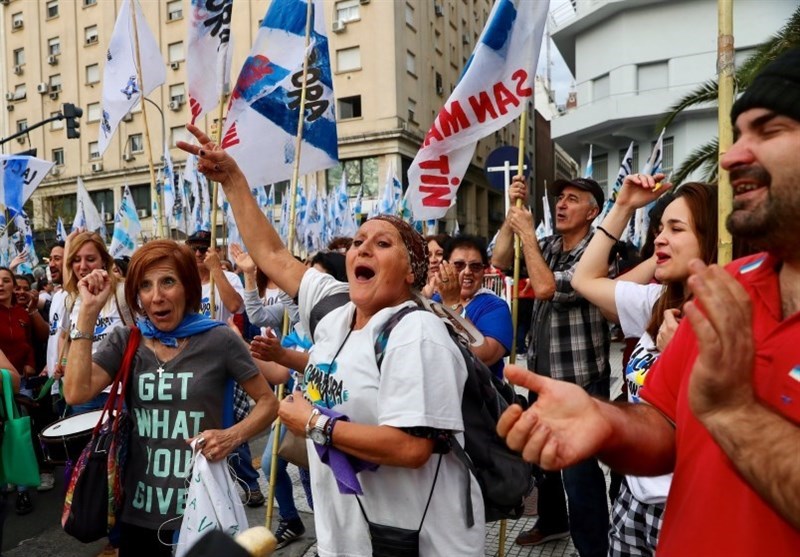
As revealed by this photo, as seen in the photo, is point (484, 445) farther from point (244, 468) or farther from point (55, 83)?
point (55, 83)

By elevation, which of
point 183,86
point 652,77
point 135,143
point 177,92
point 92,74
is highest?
point 92,74

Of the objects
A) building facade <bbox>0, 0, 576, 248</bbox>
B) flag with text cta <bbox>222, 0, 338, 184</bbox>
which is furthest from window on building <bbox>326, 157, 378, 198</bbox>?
flag with text cta <bbox>222, 0, 338, 184</bbox>

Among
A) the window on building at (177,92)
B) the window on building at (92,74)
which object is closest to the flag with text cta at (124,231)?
the window on building at (177,92)

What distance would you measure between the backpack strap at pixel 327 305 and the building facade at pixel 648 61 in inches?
825

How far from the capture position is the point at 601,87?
23.5 meters

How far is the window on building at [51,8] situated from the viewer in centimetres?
3741

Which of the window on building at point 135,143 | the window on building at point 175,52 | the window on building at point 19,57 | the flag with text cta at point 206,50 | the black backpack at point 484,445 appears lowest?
the black backpack at point 484,445

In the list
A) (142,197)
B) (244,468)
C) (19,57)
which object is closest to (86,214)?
(244,468)

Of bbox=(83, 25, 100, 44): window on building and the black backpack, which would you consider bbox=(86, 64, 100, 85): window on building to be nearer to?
bbox=(83, 25, 100, 44): window on building

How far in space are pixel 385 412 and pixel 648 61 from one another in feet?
78.0

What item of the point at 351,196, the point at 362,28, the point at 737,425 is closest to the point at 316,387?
the point at 737,425

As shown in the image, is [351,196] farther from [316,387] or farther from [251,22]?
[316,387]

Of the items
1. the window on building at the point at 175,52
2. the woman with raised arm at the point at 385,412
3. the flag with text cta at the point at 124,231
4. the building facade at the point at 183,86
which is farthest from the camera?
the window on building at the point at 175,52

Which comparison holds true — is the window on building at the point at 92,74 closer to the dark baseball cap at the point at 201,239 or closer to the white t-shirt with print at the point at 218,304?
the dark baseball cap at the point at 201,239
